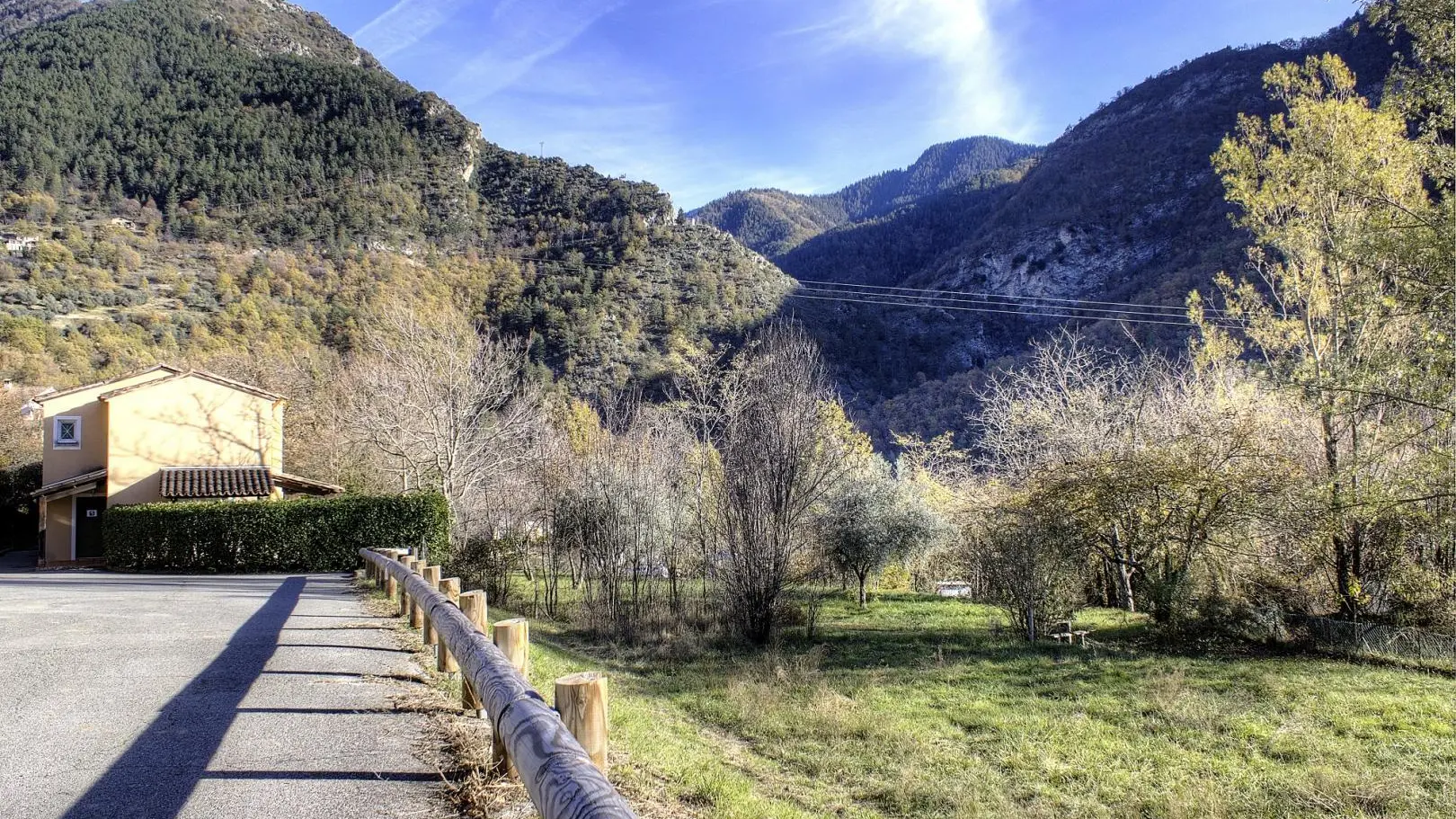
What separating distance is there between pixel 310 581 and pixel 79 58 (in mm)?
78803

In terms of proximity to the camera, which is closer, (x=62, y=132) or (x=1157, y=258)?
(x=62, y=132)

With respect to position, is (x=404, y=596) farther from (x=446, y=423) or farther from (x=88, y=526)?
(x=88, y=526)

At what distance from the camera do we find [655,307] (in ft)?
193

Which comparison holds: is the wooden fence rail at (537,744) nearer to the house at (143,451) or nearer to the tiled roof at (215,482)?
the tiled roof at (215,482)

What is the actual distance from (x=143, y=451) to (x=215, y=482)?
9.08 feet

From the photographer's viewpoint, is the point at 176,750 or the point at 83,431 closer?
the point at 176,750

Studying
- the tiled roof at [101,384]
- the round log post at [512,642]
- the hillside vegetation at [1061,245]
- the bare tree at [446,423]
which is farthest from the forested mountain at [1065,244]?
the round log post at [512,642]

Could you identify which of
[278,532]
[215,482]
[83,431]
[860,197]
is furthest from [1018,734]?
[860,197]

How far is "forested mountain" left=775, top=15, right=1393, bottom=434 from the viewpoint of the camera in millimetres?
59531

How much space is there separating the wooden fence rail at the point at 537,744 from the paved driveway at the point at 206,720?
62 cm

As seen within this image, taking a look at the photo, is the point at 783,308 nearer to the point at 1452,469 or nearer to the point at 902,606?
the point at 902,606

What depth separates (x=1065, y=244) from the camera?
7894 cm

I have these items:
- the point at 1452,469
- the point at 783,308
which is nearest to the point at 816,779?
the point at 1452,469

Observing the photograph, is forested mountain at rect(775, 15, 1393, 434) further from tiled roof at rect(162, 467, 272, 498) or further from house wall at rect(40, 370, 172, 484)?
house wall at rect(40, 370, 172, 484)
